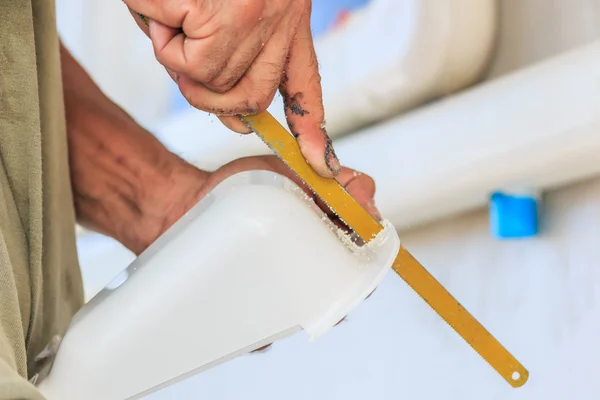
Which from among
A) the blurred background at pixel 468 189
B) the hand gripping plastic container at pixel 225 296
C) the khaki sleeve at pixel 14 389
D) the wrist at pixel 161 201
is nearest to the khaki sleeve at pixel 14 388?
the khaki sleeve at pixel 14 389

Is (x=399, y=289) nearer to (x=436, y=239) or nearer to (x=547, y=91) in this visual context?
(x=436, y=239)

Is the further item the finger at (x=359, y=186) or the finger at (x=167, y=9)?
the finger at (x=359, y=186)

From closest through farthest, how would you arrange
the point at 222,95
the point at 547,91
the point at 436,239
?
the point at 222,95
the point at 547,91
the point at 436,239

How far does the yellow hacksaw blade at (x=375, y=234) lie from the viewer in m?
0.38

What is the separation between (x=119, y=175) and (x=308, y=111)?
227 millimetres

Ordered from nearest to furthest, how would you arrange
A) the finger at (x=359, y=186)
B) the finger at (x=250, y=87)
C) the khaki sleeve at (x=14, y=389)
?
the khaki sleeve at (x=14, y=389) < the finger at (x=250, y=87) < the finger at (x=359, y=186)

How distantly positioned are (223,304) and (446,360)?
239 millimetres

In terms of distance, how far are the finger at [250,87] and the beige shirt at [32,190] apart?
115 mm

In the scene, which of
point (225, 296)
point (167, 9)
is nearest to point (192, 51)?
point (167, 9)

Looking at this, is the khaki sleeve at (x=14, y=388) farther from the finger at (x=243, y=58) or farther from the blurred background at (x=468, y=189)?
the blurred background at (x=468, y=189)

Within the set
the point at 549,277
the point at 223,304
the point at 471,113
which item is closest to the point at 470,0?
the point at 471,113

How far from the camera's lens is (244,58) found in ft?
1.12

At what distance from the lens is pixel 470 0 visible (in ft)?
1.82

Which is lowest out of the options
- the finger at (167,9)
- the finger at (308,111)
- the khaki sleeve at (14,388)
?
the finger at (308,111)
